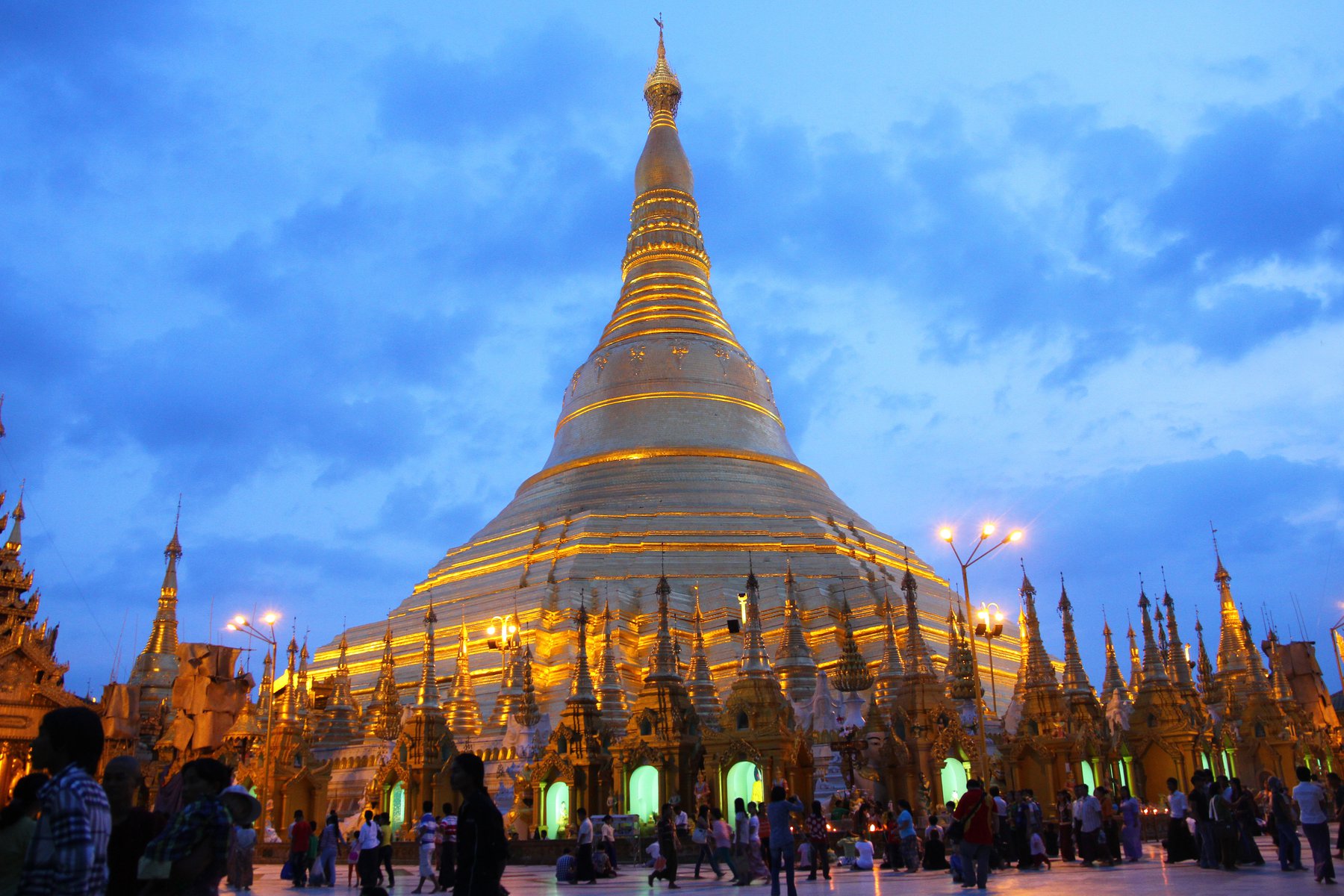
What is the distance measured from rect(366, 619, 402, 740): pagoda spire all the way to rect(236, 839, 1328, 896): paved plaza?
12088mm

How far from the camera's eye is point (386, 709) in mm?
30531

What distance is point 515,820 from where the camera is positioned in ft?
80.3

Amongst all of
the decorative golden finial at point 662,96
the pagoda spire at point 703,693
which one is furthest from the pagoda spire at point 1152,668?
the decorative golden finial at point 662,96

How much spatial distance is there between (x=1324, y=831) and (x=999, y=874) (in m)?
4.63

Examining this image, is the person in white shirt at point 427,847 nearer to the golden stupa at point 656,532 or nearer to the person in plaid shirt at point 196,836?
the person in plaid shirt at point 196,836

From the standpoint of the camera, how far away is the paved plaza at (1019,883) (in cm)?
1107

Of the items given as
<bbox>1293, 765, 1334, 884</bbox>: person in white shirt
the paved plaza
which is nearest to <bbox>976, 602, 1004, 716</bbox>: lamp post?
the paved plaza

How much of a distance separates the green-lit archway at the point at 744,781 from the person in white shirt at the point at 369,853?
1035cm

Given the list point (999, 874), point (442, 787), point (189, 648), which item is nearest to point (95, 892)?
point (999, 874)

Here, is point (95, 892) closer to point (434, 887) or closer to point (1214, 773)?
point (434, 887)

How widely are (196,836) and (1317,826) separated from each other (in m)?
11.3

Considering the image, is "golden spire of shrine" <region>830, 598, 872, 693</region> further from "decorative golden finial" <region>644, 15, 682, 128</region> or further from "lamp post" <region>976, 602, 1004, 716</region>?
"decorative golden finial" <region>644, 15, 682, 128</region>

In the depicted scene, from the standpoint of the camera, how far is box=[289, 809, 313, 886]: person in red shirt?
15492 mm

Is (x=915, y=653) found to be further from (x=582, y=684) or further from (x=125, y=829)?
(x=125, y=829)
